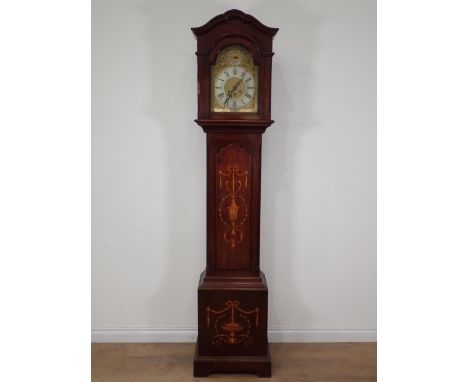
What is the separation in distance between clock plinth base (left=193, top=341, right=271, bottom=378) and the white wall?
42 centimetres

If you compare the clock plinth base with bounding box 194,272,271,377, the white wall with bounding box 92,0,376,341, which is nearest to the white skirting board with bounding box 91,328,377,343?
the white wall with bounding box 92,0,376,341

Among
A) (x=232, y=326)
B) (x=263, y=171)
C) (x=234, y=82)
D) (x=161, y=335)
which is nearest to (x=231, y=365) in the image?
(x=232, y=326)

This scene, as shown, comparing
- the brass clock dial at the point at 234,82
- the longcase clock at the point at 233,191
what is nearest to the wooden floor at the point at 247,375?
the longcase clock at the point at 233,191

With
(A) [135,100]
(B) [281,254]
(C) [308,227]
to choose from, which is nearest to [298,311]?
(B) [281,254]

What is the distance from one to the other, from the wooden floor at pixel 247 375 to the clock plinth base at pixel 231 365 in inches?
1.3

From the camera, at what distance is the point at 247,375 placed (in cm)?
238

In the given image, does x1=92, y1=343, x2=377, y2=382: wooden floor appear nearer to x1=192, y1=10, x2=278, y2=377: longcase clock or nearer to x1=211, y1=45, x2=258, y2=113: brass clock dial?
x1=192, y1=10, x2=278, y2=377: longcase clock

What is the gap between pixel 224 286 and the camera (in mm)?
2379

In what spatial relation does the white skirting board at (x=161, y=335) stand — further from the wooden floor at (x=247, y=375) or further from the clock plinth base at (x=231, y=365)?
the clock plinth base at (x=231, y=365)

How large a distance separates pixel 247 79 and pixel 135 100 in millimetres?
803

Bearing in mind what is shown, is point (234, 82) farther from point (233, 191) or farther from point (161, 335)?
point (161, 335)

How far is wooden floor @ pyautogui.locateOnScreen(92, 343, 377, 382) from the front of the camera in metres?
2.36

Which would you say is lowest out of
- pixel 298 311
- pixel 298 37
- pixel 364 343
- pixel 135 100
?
pixel 364 343

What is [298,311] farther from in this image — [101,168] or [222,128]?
[101,168]
